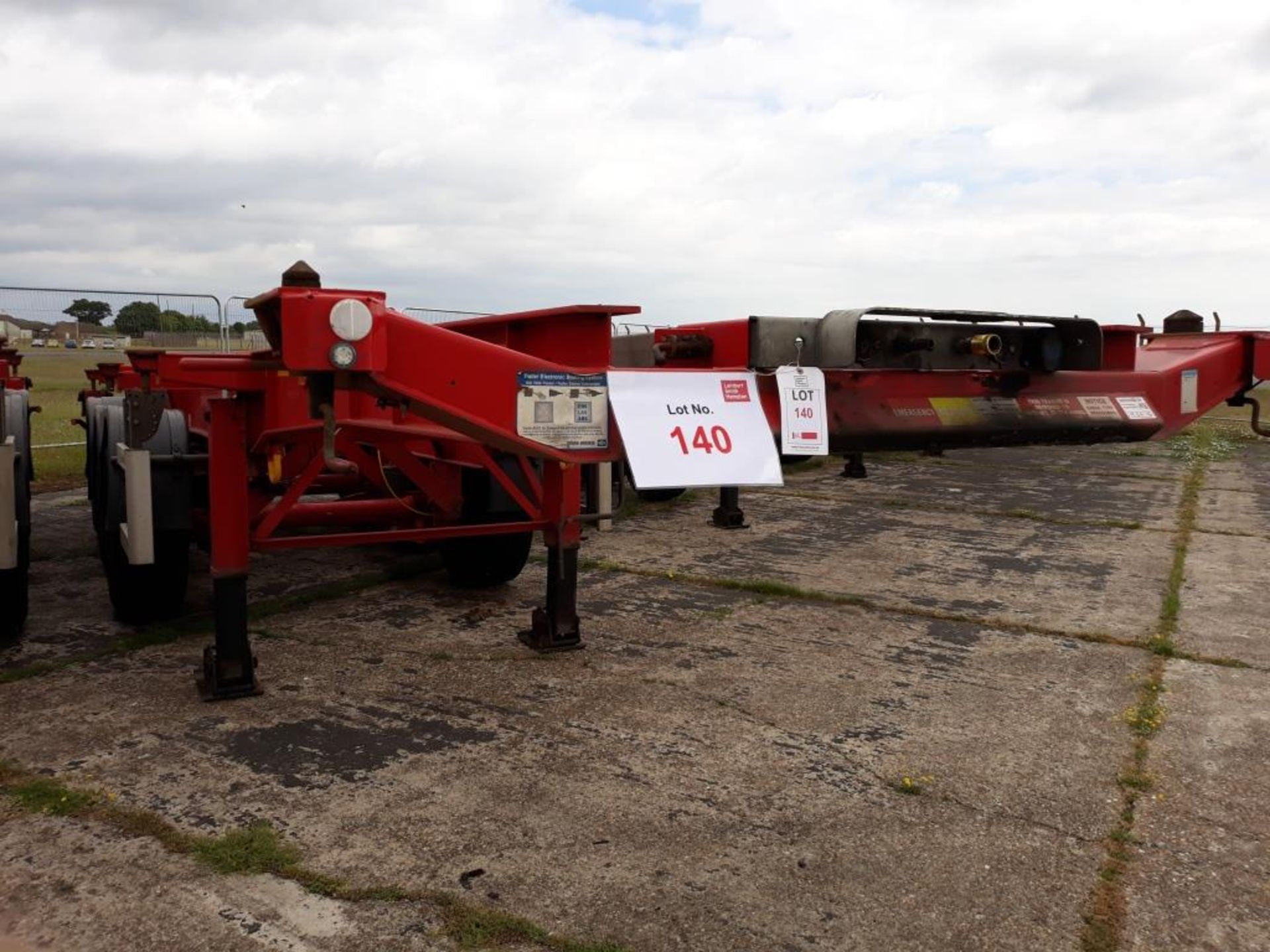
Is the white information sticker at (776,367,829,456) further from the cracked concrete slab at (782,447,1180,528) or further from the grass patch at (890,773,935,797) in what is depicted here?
the cracked concrete slab at (782,447,1180,528)

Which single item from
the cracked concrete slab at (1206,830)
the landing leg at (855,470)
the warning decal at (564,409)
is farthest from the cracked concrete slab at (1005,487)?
the warning decal at (564,409)

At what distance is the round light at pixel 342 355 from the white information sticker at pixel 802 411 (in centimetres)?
152

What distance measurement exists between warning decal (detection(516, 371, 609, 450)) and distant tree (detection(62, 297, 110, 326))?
9.16 m

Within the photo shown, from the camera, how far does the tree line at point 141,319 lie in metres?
10.6

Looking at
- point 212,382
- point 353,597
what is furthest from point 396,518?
point 212,382

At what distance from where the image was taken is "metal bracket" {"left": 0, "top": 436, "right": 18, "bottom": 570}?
3545 millimetres

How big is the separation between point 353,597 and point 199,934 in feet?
9.18

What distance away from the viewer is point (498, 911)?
2.12m

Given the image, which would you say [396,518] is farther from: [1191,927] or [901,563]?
[1191,927]

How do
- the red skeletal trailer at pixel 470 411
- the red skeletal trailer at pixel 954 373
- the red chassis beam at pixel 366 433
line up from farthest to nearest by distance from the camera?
the red skeletal trailer at pixel 954 373
the red skeletal trailer at pixel 470 411
the red chassis beam at pixel 366 433

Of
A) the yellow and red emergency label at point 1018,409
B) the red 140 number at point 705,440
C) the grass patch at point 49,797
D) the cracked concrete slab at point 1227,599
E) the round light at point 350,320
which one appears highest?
the round light at point 350,320

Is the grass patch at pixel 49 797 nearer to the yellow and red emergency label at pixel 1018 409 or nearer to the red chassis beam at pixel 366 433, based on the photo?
the red chassis beam at pixel 366 433

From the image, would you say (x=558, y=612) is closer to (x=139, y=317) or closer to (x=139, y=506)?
(x=139, y=506)

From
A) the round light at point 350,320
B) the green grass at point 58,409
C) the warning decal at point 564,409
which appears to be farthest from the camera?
the green grass at point 58,409
